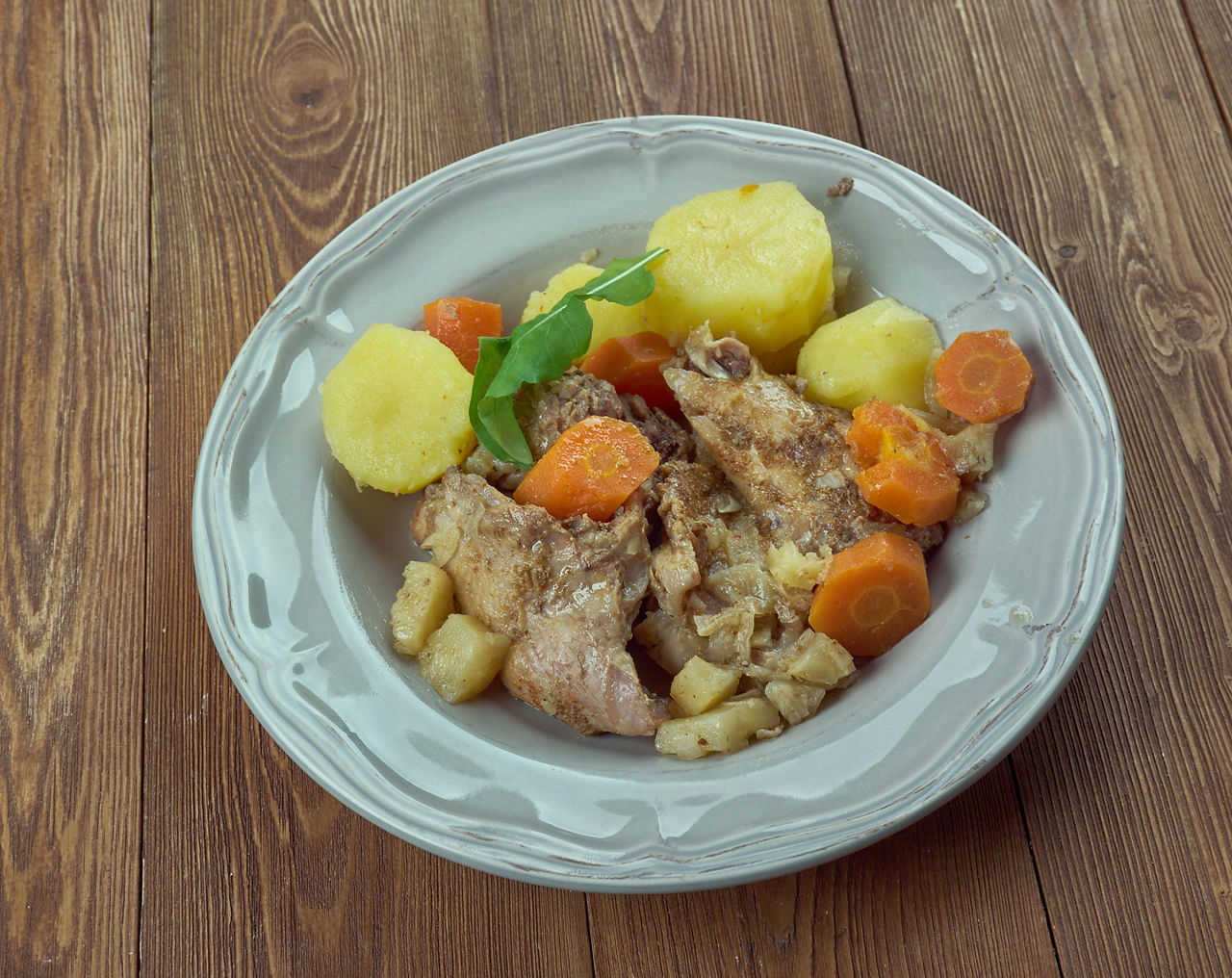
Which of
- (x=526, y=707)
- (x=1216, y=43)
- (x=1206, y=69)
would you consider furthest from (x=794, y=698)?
(x=1216, y=43)

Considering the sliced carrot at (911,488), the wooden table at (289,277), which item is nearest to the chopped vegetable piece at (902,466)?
the sliced carrot at (911,488)

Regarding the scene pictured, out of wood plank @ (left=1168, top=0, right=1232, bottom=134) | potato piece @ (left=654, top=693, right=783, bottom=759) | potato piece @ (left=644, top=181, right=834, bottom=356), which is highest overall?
wood plank @ (left=1168, top=0, right=1232, bottom=134)

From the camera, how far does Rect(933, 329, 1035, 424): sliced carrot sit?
246cm

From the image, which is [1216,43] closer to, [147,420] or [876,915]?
[876,915]

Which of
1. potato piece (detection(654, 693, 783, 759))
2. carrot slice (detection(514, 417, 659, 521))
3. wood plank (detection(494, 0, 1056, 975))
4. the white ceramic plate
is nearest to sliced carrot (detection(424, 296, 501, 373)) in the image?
the white ceramic plate

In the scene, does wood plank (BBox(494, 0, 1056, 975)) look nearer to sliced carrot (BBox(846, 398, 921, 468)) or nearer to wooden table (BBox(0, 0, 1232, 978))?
wooden table (BBox(0, 0, 1232, 978))

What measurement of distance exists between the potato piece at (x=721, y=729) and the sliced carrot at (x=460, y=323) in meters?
1.11

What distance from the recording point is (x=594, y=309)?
285cm

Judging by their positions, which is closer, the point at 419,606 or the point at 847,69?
the point at 419,606

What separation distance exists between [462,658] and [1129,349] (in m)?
2.17

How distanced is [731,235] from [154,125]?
2.26m

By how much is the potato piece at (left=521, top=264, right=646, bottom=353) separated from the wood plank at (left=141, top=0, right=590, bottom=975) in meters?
1.01

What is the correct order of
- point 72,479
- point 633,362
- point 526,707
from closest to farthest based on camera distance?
point 526,707 → point 633,362 → point 72,479

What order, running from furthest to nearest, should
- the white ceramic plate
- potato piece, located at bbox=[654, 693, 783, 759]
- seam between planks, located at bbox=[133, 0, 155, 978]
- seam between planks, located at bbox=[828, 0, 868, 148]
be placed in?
seam between planks, located at bbox=[828, 0, 868, 148] → seam between planks, located at bbox=[133, 0, 155, 978] → potato piece, located at bbox=[654, 693, 783, 759] → the white ceramic plate
